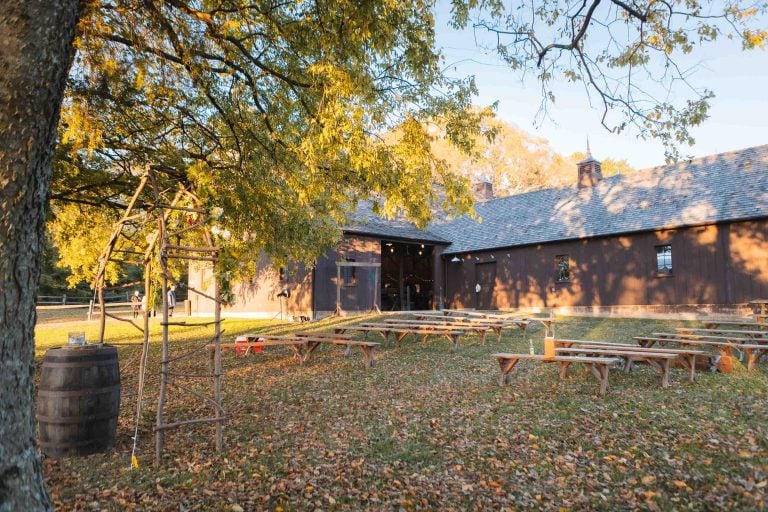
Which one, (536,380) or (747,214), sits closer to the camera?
(536,380)

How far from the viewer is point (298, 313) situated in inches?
861

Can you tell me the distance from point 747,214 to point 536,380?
46.0ft

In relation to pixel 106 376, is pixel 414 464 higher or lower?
lower

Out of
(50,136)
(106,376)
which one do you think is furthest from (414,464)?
(50,136)

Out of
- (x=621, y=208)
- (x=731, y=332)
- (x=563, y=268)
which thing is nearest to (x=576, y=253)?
(x=563, y=268)

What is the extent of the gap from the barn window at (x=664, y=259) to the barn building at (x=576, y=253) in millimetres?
40

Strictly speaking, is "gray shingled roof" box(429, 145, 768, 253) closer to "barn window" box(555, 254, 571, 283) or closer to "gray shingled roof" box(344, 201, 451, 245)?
"barn window" box(555, 254, 571, 283)

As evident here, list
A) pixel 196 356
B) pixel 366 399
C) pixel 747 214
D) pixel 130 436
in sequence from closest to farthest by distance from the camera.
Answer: pixel 130 436
pixel 366 399
pixel 196 356
pixel 747 214

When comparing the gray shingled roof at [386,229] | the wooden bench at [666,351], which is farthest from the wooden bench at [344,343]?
the gray shingled roof at [386,229]

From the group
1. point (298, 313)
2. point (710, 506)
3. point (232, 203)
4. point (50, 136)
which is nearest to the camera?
point (50, 136)

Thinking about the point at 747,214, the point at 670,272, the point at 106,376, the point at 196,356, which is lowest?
the point at 196,356

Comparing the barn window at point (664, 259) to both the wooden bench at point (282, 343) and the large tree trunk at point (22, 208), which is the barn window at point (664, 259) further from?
the large tree trunk at point (22, 208)

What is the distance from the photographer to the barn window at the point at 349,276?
71.9 feet

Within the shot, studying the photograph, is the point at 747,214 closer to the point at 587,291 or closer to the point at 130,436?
the point at 587,291
